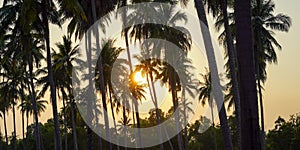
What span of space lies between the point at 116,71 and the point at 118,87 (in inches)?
163

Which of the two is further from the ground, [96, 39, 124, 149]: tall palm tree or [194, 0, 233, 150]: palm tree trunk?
[96, 39, 124, 149]: tall palm tree

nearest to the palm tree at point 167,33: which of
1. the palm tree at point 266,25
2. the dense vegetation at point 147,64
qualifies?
the dense vegetation at point 147,64

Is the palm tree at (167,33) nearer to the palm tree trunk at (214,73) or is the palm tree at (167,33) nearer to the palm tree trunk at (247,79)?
the palm tree trunk at (214,73)

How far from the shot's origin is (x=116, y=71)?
53.1 meters

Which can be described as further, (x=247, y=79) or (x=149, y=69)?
(x=149, y=69)

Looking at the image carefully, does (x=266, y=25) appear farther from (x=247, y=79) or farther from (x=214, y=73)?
(x=247, y=79)

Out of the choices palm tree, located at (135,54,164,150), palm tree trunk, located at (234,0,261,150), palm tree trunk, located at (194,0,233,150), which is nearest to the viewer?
palm tree trunk, located at (234,0,261,150)

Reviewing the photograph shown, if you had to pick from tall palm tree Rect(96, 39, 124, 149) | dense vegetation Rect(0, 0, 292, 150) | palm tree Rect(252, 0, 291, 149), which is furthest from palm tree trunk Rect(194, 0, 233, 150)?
tall palm tree Rect(96, 39, 124, 149)

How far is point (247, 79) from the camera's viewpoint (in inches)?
444

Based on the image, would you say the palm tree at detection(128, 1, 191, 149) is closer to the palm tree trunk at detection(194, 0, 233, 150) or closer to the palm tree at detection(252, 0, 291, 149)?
the palm tree at detection(252, 0, 291, 149)

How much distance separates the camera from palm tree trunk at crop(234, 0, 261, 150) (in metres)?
11.0

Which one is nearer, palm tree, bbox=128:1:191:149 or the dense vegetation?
the dense vegetation

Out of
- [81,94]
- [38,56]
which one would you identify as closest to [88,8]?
[38,56]

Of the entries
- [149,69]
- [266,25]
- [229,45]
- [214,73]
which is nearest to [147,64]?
[149,69]
